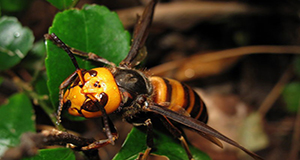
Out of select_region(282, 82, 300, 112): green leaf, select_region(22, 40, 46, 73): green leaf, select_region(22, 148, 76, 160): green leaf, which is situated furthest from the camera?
select_region(282, 82, 300, 112): green leaf

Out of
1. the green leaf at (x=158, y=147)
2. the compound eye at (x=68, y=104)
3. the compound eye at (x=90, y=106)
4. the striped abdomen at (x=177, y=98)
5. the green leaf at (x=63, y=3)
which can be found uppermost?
the striped abdomen at (x=177, y=98)

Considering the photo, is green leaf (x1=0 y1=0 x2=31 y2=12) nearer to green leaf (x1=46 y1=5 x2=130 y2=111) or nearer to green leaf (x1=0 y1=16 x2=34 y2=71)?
green leaf (x1=0 y1=16 x2=34 y2=71)

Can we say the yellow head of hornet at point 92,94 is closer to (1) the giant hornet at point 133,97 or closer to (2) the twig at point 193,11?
(1) the giant hornet at point 133,97

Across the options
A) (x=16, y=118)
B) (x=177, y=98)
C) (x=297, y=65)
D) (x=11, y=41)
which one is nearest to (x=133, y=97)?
(x=177, y=98)

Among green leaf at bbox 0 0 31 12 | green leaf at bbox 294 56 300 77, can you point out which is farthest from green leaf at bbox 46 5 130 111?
green leaf at bbox 294 56 300 77

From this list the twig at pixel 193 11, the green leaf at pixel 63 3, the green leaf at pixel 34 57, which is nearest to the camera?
the green leaf at pixel 63 3

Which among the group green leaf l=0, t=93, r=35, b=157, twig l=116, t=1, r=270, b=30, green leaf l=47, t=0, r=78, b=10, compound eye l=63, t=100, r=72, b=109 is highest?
twig l=116, t=1, r=270, b=30

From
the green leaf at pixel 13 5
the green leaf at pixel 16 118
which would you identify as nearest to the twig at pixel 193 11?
the green leaf at pixel 13 5

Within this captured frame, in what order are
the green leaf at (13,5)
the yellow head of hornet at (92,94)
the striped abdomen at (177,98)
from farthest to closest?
the green leaf at (13,5), the striped abdomen at (177,98), the yellow head of hornet at (92,94)
